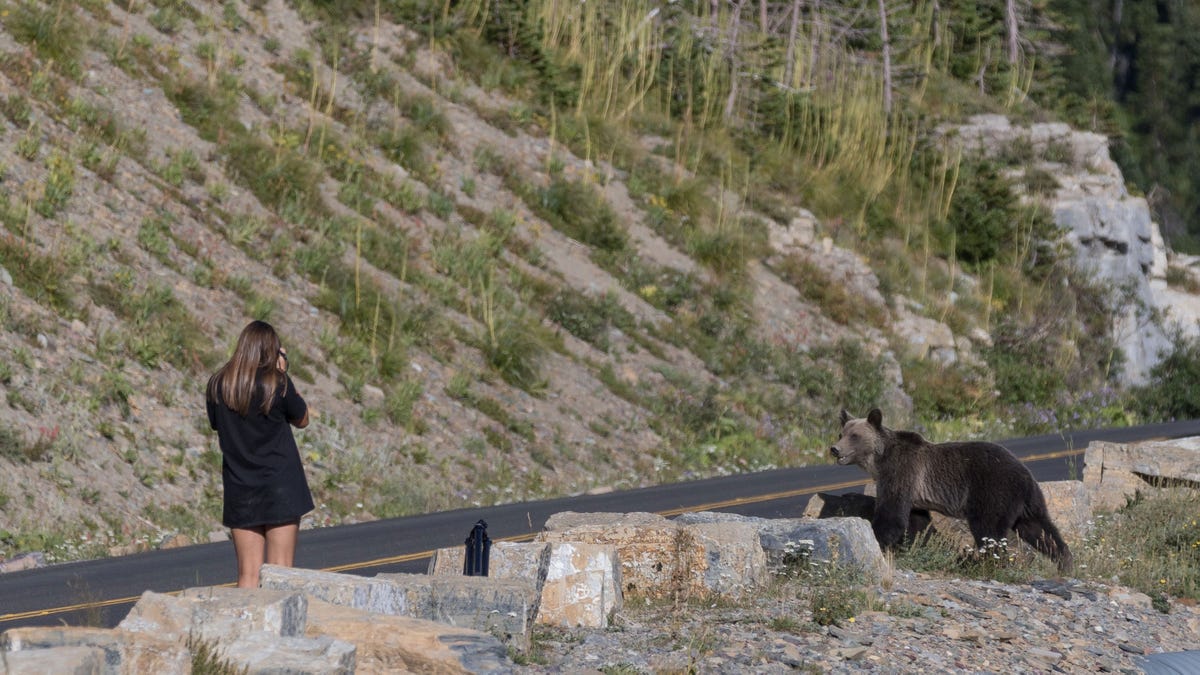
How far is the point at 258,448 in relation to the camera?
7926 mm

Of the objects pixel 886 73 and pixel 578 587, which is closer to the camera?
pixel 578 587

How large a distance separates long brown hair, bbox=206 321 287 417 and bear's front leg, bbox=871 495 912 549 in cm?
494

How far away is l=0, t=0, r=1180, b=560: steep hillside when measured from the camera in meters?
17.2

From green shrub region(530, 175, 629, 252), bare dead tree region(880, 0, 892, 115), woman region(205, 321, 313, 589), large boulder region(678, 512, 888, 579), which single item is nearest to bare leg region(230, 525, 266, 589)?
woman region(205, 321, 313, 589)

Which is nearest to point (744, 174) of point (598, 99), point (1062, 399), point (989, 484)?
point (598, 99)

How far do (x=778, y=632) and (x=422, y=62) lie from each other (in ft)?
80.4

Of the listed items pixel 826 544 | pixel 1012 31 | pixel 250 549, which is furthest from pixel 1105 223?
pixel 250 549

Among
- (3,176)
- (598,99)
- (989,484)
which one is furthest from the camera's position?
(598,99)

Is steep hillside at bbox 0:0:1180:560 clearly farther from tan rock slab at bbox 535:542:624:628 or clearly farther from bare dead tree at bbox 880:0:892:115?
tan rock slab at bbox 535:542:624:628

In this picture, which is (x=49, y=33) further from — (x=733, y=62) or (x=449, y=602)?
(x=449, y=602)

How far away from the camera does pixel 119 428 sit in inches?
655

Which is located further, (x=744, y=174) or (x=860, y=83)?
(x=860, y=83)

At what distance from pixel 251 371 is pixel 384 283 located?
51.1 feet

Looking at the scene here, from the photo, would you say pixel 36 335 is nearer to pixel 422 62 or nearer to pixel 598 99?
pixel 422 62
